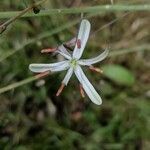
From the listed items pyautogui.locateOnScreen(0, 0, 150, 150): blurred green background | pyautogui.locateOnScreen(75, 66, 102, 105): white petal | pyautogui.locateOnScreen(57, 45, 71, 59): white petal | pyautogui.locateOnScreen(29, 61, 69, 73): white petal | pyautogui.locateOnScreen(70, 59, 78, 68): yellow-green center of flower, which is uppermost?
pyautogui.locateOnScreen(0, 0, 150, 150): blurred green background

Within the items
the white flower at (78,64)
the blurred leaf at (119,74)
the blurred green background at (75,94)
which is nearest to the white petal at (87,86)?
the white flower at (78,64)

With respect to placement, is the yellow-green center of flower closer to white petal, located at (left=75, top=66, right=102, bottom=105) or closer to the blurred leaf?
white petal, located at (left=75, top=66, right=102, bottom=105)

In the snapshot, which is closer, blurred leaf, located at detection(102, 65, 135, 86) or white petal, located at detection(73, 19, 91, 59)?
white petal, located at detection(73, 19, 91, 59)

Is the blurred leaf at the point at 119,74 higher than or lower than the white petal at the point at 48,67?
higher

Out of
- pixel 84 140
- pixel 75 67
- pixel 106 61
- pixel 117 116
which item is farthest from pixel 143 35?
pixel 75 67

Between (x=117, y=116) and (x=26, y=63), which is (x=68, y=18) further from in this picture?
(x=117, y=116)

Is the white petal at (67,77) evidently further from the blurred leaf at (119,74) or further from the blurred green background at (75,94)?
the blurred leaf at (119,74)

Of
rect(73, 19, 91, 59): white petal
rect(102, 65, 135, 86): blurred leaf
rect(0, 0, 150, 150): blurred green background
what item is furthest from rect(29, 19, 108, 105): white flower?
rect(102, 65, 135, 86): blurred leaf

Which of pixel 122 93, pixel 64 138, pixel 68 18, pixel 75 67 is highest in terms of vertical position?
pixel 68 18
